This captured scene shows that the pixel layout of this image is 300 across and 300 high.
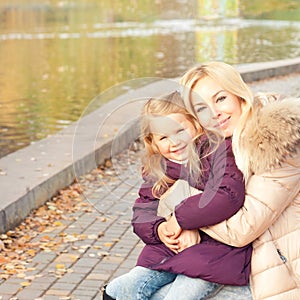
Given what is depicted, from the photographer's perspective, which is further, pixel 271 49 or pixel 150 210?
pixel 271 49

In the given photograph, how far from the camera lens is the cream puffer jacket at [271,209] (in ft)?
11.0

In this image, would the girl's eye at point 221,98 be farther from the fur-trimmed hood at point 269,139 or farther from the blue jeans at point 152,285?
the blue jeans at point 152,285

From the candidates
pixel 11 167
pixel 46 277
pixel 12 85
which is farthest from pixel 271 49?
pixel 46 277

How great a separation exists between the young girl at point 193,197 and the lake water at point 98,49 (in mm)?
1655

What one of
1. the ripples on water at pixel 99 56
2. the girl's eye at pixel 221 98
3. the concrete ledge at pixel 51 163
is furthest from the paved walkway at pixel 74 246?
the ripples on water at pixel 99 56

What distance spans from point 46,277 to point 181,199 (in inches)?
85.6

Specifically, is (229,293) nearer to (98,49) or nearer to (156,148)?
(156,148)

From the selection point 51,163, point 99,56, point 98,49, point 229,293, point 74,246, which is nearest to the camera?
point 229,293

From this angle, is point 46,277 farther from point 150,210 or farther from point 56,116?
point 56,116

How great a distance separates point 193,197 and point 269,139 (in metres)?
0.35

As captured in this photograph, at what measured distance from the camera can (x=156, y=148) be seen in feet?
11.6

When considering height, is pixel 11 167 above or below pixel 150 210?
below

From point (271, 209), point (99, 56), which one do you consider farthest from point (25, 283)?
point (99, 56)

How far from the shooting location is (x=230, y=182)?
3.36 m
